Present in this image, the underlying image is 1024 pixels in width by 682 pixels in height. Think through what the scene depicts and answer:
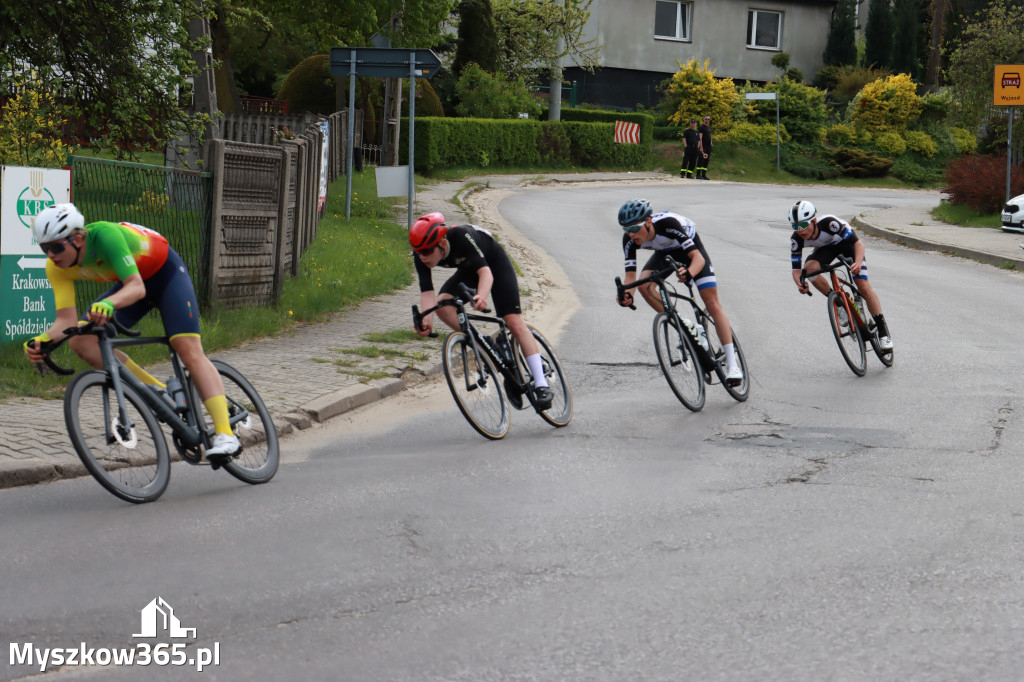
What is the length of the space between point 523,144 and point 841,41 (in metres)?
23.1

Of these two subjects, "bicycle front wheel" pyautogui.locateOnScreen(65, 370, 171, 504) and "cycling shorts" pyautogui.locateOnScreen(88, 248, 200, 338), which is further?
"cycling shorts" pyautogui.locateOnScreen(88, 248, 200, 338)

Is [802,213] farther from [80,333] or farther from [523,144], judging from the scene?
[523,144]

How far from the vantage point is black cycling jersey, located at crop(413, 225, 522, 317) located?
8.05 metres

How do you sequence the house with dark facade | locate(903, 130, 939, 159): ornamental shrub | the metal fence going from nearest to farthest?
the metal fence < locate(903, 130, 939, 159): ornamental shrub < the house with dark facade

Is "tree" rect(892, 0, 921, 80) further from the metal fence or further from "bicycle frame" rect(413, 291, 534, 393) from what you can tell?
"bicycle frame" rect(413, 291, 534, 393)

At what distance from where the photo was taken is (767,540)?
18.7ft

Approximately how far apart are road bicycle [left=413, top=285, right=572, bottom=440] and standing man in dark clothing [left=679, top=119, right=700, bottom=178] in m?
31.9

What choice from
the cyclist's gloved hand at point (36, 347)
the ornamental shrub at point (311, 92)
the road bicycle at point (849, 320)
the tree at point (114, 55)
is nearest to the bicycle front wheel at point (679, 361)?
the road bicycle at point (849, 320)

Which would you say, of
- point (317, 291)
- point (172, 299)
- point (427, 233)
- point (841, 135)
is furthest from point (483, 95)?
point (172, 299)

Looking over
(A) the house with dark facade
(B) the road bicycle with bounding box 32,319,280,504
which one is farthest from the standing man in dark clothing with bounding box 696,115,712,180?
(B) the road bicycle with bounding box 32,319,280,504

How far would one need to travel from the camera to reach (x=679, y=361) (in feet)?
30.3

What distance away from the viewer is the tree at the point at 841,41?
55.0 metres

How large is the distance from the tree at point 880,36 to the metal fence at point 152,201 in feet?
165

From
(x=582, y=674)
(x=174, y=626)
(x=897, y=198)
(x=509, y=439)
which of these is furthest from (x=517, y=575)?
(x=897, y=198)
